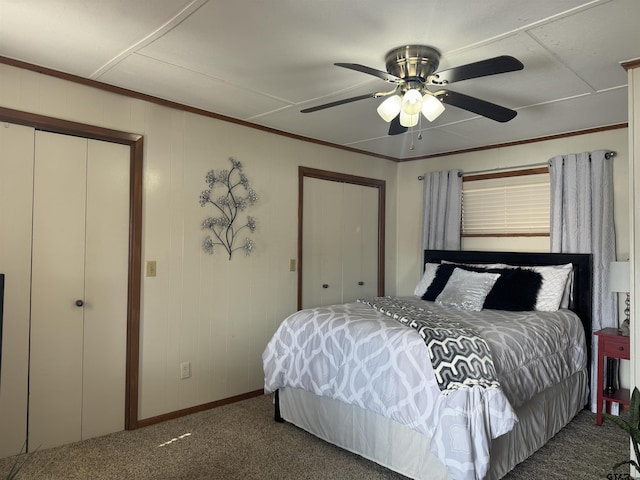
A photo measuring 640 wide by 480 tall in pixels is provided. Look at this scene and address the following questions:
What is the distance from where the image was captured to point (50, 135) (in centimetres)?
280

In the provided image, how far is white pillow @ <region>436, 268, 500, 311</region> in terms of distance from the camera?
142 inches

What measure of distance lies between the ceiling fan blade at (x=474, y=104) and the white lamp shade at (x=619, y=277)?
1.53 m

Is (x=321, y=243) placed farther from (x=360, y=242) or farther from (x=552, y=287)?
(x=552, y=287)

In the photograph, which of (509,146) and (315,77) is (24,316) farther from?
(509,146)

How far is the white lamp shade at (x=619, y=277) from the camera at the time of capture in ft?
10.5

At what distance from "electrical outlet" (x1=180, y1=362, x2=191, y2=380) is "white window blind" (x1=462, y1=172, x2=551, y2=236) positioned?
2.93 m

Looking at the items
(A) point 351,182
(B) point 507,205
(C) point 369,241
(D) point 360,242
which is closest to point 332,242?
(D) point 360,242

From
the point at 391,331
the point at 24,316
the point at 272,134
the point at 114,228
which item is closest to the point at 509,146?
the point at 272,134

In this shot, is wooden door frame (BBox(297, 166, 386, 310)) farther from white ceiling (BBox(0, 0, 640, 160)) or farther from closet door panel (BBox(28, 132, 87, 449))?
closet door panel (BBox(28, 132, 87, 449))

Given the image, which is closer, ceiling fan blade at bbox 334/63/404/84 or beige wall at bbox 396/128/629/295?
ceiling fan blade at bbox 334/63/404/84

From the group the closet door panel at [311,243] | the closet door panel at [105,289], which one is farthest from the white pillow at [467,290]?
the closet door panel at [105,289]

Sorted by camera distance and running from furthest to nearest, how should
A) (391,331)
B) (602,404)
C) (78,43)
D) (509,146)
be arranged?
1. (509,146)
2. (602,404)
3. (391,331)
4. (78,43)

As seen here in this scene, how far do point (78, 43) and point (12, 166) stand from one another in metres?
0.85

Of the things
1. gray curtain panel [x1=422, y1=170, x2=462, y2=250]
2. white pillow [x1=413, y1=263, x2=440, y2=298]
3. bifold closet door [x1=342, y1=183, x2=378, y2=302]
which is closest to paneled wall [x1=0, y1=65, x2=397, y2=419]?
bifold closet door [x1=342, y1=183, x2=378, y2=302]
